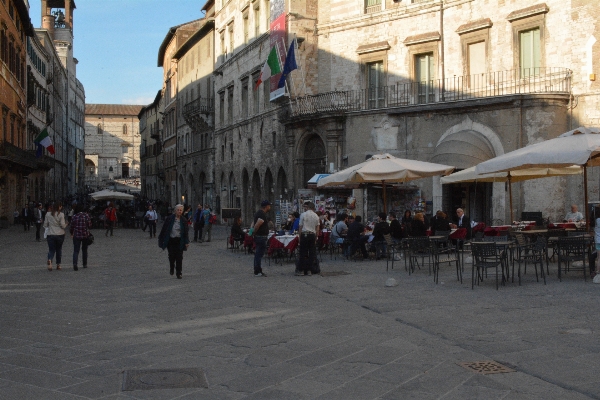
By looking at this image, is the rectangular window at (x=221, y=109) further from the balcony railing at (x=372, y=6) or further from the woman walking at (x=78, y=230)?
the woman walking at (x=78, y=230)

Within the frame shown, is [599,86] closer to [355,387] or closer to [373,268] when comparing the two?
[373,268]

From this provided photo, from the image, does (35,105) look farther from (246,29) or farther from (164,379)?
(164,379)

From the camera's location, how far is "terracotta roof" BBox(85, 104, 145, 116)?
12038 centimetres

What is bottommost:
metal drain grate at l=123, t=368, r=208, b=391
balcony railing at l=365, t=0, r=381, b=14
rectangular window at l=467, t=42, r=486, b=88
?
metal drain grate at l=123, t=368, r=208, b=391

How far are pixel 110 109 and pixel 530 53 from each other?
105 meters

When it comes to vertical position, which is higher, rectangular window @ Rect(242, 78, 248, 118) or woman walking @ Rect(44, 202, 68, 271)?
rectangular window @ Rect(242, 78, 248, 118)

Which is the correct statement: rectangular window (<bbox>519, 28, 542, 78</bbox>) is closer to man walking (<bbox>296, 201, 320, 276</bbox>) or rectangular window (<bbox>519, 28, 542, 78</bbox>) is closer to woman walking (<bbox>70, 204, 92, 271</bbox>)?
man walking (<bbox>296, 201, 320, 276</bbox>)

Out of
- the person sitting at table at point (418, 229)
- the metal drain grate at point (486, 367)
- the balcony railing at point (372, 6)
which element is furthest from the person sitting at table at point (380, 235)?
the balcony railing at point (372, 6)

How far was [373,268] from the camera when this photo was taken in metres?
16.1

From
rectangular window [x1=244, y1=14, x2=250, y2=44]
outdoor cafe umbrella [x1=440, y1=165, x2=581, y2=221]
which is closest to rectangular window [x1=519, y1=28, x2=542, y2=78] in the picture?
outdoor cafe umbrella [x1=440, y1=165, x2=581, y2=221]

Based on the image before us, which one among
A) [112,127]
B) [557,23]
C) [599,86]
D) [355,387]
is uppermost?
[112,127]

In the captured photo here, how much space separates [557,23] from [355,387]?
20087 millimetres

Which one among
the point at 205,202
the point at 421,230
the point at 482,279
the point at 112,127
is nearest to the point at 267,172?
the point at 205,202

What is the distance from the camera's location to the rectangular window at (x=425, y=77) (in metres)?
27.0
